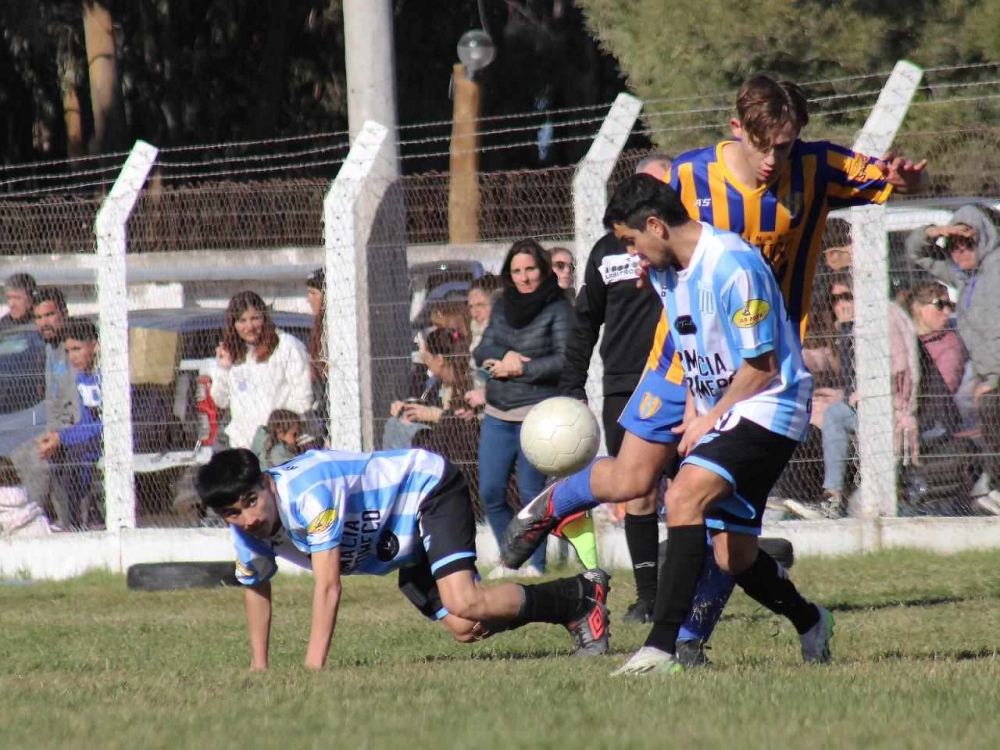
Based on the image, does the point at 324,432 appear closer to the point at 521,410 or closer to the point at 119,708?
the point at 521,410

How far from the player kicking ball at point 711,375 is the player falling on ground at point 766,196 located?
17.2 inches

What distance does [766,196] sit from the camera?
21.5 ft

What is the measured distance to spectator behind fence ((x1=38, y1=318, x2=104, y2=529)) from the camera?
12375 millimetres

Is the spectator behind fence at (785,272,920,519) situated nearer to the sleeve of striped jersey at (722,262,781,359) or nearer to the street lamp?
the sleeve of striped jersey at (722,262,781,359)

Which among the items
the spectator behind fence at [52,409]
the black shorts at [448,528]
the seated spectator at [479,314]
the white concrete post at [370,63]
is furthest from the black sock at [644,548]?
the white concrete post at [370,63]

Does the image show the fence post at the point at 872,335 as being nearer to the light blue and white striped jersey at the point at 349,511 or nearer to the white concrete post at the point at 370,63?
the white concrete post at the point at 370,63

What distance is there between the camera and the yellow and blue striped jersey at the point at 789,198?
655cm

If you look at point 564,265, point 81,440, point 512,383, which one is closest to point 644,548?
point 512,383

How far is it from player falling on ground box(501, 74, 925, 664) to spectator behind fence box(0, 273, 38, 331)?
7.03 metres

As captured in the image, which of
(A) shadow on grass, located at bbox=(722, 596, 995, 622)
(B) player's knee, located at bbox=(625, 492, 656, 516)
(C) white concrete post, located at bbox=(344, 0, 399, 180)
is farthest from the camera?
(C) white concrete post, located at bbox=(344, 0, 399, 180)

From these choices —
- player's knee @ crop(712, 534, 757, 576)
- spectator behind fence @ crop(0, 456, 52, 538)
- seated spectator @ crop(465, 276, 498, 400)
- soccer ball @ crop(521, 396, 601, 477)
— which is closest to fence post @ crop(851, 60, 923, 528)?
seated spectator @ crop(465, 276, 498, 400)

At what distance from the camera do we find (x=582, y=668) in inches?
257

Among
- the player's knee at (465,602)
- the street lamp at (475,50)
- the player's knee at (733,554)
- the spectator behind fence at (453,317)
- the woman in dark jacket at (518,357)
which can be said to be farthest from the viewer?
the street lamp at (475,50)

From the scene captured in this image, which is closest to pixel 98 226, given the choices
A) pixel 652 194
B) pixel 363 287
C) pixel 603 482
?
pixel 363 287
